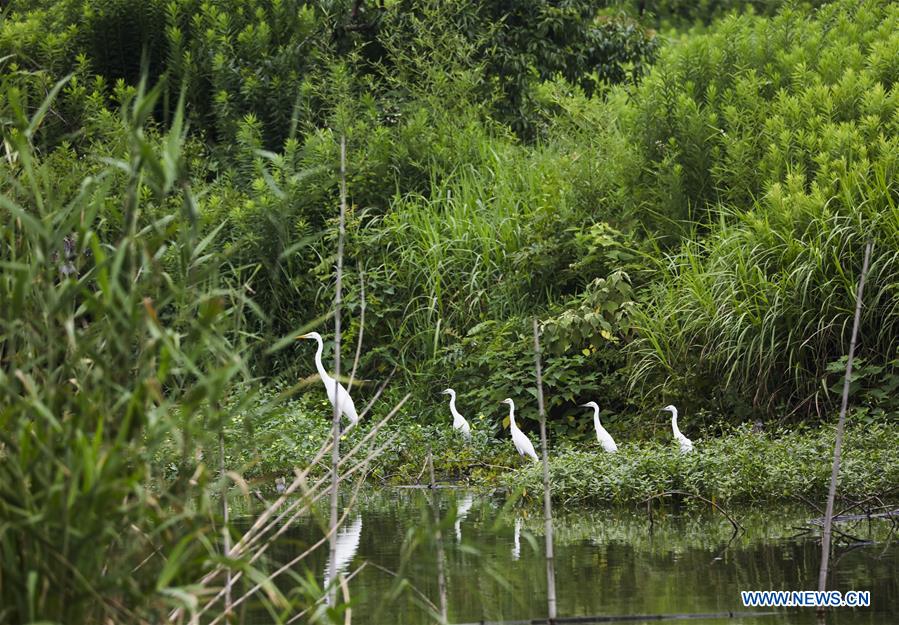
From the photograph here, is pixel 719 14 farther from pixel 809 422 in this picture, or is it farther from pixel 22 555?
pixel 22 555

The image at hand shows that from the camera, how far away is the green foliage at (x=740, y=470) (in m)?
6.98

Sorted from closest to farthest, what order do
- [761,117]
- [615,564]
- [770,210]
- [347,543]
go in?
[615,564]
[347,543]
[770,210]
[761,117]

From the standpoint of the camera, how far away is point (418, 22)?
12312mm

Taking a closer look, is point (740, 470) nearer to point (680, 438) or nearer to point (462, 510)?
point (680, 438)

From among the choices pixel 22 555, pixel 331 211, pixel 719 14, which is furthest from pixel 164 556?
pixel 719 14

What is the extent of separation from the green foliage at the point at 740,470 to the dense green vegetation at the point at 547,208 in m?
0.02

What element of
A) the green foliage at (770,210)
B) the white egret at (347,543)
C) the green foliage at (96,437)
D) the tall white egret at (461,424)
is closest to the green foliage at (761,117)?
the green foliage at (770,210)

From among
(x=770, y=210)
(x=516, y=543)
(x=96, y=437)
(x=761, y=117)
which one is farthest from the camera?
(x=761, y=117)

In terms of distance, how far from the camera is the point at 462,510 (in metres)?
7.55

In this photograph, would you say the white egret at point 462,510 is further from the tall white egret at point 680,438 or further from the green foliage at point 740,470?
the tall white egret at point 680,438

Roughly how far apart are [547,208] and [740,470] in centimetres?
391

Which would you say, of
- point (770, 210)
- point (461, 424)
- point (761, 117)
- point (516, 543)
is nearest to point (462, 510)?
point (516, 543)

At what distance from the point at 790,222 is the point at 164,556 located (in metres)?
6.90

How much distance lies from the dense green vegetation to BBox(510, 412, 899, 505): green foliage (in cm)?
2
